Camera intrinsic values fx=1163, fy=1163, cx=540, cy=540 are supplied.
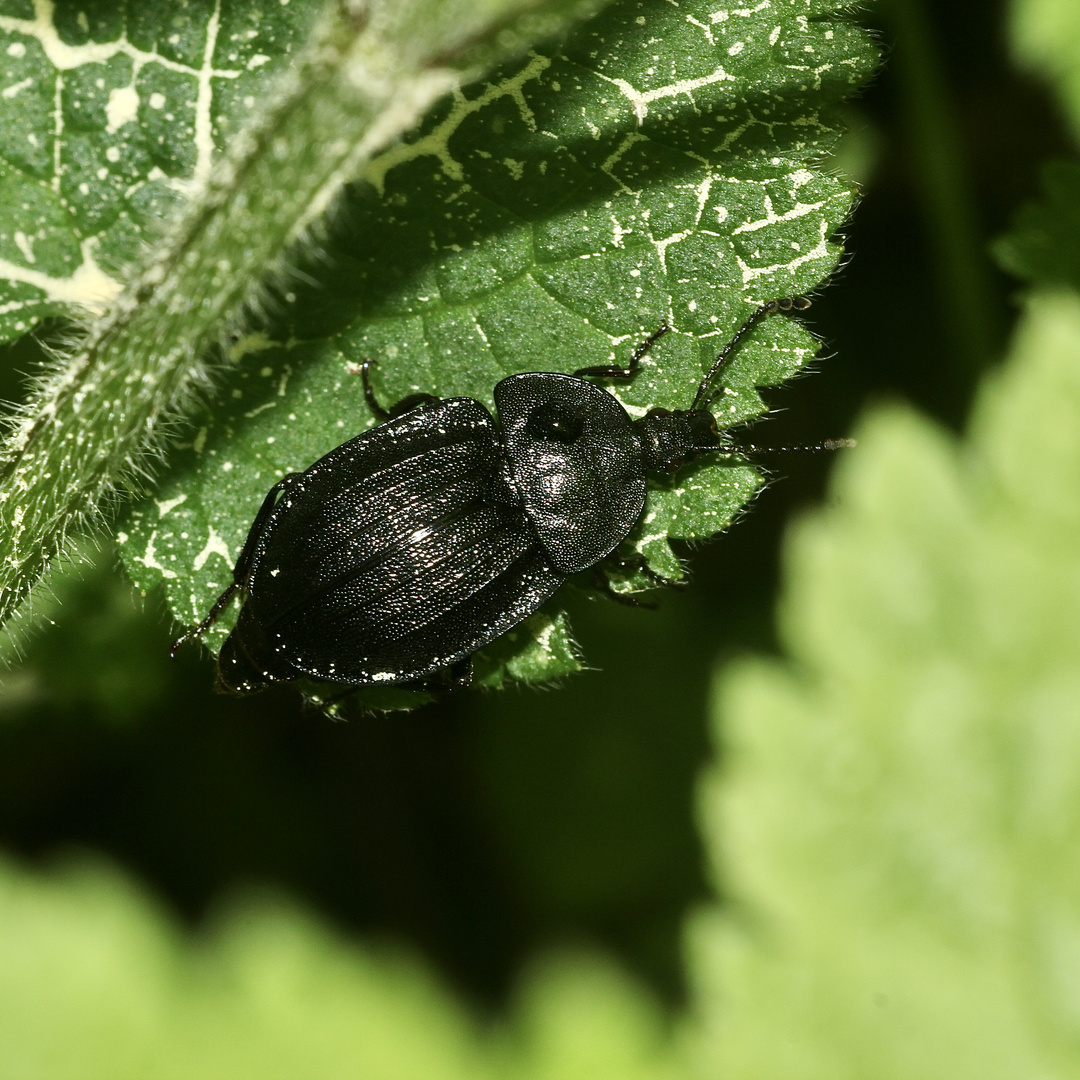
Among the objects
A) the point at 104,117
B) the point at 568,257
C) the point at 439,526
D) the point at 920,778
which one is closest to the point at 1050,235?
the point at 568,257

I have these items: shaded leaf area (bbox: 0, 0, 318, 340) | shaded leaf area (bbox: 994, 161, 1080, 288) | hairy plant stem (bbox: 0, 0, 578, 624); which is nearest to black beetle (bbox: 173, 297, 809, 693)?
hairy plant stem (bbox: 0, 0, 578, 624)

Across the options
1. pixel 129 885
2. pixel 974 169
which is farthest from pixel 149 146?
pixel 974 169

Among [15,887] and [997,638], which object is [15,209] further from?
[997,638]

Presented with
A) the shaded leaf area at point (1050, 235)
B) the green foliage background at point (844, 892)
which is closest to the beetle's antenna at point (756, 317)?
the green foliage background at point (844, 892)

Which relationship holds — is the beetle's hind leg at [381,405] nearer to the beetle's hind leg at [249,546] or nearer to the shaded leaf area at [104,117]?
the beetle's hind leg at [249,546]

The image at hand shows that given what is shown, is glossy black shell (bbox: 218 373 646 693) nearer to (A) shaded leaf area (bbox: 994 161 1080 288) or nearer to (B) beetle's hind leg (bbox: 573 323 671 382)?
(B) beetle's hind leg (bbox: 573 323 671 382)
